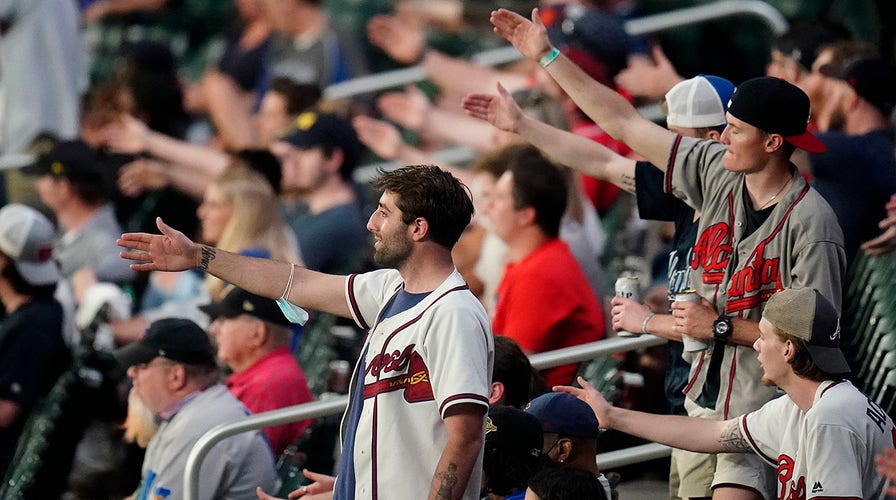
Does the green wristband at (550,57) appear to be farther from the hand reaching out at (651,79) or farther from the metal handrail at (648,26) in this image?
the metal handrail at (648,26)

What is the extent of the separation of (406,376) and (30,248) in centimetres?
434

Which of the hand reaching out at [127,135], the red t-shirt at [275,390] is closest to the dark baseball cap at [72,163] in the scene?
the hand reaching out at [127,135]

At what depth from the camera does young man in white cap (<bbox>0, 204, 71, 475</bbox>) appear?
830 cm

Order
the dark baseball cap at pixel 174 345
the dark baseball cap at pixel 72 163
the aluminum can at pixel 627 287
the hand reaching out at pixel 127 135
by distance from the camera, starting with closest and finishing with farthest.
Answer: the aluminum can at pixel 627 287 < the dark baseball cap at pixel 174 345 < the dark baseball cap at pixel 72 163 < the hand reaching out at pixel 127 135

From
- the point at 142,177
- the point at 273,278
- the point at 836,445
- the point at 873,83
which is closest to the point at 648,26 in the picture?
the point at 142,177

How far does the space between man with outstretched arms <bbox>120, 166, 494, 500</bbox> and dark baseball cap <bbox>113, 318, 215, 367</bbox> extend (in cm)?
177

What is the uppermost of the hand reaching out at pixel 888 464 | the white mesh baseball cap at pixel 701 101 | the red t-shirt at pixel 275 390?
the white mesh baseball cap at pixel 701 101

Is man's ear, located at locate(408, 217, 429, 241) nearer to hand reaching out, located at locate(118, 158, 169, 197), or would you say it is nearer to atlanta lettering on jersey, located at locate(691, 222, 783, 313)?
atlanta lettering on jersey, located at locate(691, 222, 783, 313)

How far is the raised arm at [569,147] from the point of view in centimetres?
587

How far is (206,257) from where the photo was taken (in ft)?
16.8

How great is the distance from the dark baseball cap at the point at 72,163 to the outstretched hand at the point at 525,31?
473cm

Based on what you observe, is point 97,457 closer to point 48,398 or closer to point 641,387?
point 48,398

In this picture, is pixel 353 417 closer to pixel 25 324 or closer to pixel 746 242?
pixel 746 242

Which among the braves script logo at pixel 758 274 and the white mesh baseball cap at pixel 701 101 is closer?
the braves script logo at pixel 758 274
